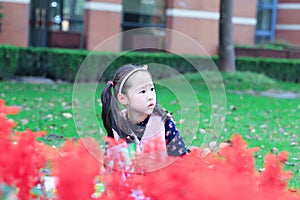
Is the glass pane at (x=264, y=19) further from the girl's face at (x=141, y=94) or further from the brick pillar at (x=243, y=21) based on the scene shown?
the girl's face at (x=141, y=94)

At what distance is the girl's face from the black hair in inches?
5.6

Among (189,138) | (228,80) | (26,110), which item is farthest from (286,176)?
(228,80)

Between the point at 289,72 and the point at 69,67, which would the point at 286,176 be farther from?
the point at 289,72

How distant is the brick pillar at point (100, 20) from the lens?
16.8 meters

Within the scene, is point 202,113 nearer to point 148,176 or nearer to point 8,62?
point 8,62

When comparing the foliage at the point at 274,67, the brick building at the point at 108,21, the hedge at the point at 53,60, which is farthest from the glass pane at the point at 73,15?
the foliage at the point at 274,67

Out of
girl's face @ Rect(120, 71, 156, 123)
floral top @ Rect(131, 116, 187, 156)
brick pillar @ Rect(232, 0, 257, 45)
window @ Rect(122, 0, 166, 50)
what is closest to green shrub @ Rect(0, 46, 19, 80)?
window @ Rect(122, 0, 166, 50)

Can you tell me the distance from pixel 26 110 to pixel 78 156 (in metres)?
7.43

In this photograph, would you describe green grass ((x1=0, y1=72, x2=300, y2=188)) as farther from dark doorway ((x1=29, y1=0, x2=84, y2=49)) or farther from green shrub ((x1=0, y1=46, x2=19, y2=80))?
dark doorway ((x1=29, y1=0, x2=84, y2=49))

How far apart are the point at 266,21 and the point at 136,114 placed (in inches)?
850

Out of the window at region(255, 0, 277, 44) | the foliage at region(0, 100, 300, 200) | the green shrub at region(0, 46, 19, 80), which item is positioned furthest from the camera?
the window at region(255, 0, 277, 44)

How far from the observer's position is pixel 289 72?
56.6ft

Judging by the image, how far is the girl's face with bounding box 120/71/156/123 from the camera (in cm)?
298

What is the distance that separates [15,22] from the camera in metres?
15.7
